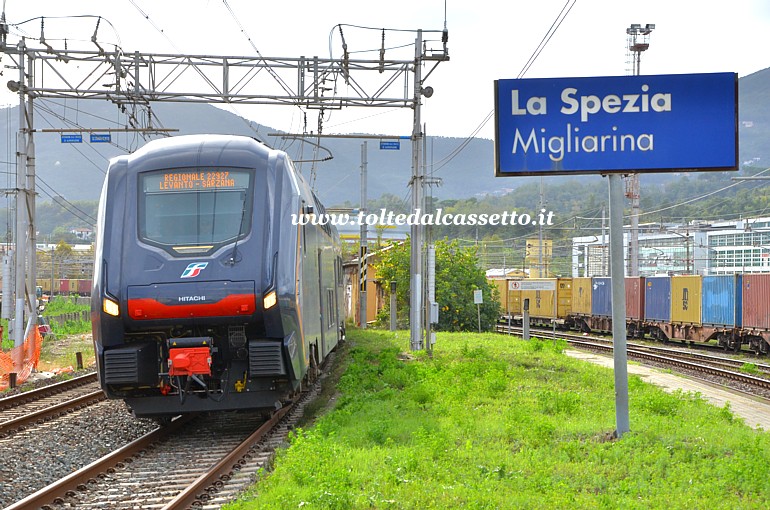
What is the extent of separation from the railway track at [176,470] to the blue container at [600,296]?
3181 cm

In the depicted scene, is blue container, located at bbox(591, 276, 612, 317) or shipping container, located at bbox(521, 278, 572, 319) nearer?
blue container, located at bbox(591, 276, 612, 317)

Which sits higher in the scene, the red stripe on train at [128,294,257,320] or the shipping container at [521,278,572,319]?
the red stripe on train at [128,294,257,320]

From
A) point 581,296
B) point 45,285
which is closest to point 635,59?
point 581,296

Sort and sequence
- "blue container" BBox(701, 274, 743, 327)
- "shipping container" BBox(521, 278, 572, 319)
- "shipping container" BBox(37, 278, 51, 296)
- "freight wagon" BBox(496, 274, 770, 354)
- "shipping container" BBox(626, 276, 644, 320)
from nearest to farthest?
"freight wagon" BBox(496, 274, 770, 354) < "blue container" BBox(701, 274, 743, 327) < "shipping container" BBox(626, 276, 644, 320) < "shipping container" BBox(521, 278, 572, 319) < "shipping container" BBox(37, 278, 51, 296)

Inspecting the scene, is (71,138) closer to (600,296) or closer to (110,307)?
(110,307)

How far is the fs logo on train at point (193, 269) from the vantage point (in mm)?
10109

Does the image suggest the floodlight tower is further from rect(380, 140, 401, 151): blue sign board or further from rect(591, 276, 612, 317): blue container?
rect(380, 140, 401, 151): blue sign board

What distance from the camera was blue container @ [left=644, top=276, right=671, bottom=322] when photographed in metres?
36.5

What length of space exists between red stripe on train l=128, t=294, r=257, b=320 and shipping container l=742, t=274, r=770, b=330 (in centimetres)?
2345

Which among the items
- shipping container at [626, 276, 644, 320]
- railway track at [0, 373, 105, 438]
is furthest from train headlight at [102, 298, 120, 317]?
shipping container at [626, 276, 644, 320]

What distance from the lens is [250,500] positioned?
290 inches

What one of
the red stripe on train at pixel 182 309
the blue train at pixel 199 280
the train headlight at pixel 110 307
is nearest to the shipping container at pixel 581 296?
the blue train at pixel 199 280

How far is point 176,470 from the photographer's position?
9.09m

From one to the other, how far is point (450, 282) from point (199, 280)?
2854cm
